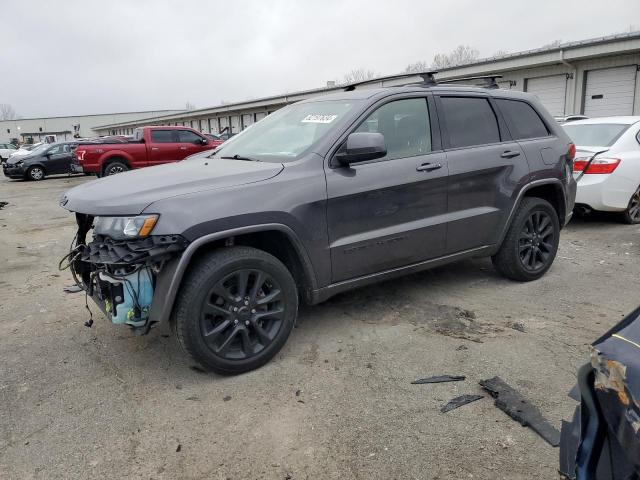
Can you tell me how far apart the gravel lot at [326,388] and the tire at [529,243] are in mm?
163

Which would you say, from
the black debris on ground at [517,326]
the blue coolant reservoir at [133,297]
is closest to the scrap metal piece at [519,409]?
the black debris on ground at [517,326]

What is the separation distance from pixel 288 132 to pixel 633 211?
19.1 ft

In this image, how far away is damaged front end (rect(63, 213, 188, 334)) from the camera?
2957 millimetres

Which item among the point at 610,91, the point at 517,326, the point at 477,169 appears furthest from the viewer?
the point at 610,91

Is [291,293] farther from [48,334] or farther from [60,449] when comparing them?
[48,334]

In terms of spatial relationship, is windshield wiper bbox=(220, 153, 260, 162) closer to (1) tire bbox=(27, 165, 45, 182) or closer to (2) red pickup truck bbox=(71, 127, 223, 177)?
(2) red pickup truck bbox=(71, 127, 223, 177)

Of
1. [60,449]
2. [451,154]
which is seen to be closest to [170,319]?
[60,449]

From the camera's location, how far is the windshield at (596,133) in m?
7.24

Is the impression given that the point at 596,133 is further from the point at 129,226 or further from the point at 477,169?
Answer: the point at 129,226

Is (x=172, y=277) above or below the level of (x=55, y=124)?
below

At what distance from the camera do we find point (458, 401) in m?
2.97

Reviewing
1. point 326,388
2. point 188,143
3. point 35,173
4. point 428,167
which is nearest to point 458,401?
point 326,388

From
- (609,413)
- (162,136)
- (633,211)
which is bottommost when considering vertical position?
(633,211)

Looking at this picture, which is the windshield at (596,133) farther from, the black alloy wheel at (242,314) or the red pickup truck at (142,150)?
the red pickup truck at (142,150)
